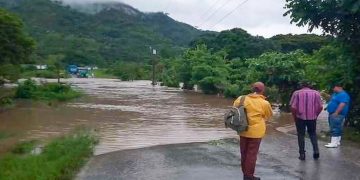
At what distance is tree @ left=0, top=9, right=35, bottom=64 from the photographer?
114 ft

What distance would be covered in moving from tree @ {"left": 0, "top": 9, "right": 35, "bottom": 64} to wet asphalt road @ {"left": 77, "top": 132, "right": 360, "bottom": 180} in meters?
24.4

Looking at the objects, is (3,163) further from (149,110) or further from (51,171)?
(149,110)

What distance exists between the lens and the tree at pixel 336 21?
1354 cm

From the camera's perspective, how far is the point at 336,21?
13891 millimetres

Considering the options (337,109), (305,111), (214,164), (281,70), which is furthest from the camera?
(281,70)

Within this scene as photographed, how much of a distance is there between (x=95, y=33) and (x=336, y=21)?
366 feet

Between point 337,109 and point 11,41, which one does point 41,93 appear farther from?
point 337,109

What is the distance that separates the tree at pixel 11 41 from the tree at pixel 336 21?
80.8 ft

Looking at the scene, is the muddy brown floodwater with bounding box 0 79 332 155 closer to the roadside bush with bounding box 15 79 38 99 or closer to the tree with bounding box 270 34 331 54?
the roadside bush with bounding box 15 79 38 99

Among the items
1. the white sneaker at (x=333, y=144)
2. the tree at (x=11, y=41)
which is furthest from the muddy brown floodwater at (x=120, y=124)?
the tree at (x=11, y=41)

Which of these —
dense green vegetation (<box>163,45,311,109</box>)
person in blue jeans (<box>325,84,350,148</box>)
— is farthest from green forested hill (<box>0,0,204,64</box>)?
person in blue jeans (<box>325,84,350,148</box>)

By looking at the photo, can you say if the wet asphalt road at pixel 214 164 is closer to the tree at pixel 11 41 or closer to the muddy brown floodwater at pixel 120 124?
the muddy brown floodwater at pixel 120 124

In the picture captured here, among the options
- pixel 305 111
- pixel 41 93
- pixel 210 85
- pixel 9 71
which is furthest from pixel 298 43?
pixel 305 111

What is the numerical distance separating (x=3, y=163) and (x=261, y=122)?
16.6 feet
